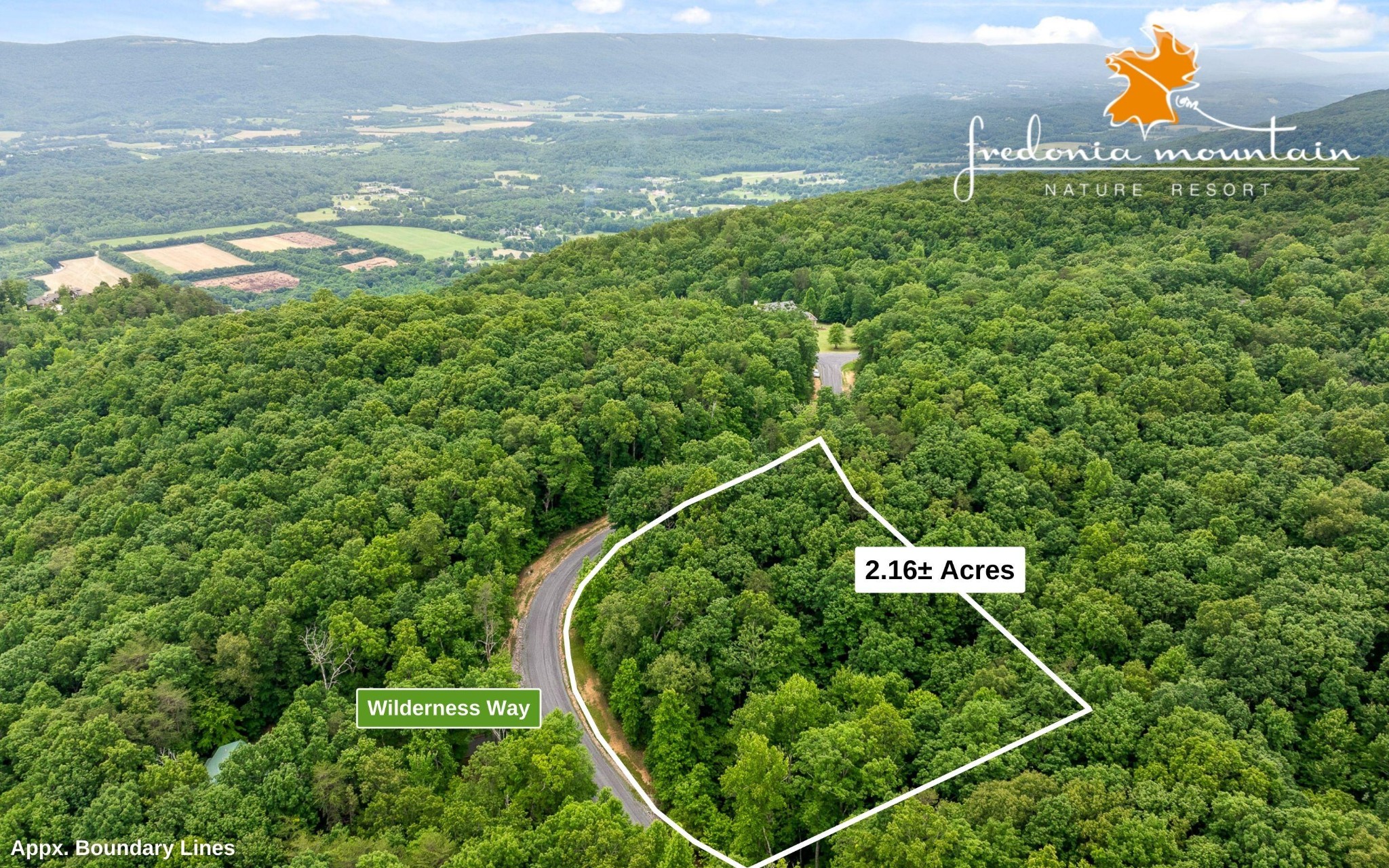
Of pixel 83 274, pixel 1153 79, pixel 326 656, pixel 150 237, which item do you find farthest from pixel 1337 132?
pixel 150 237

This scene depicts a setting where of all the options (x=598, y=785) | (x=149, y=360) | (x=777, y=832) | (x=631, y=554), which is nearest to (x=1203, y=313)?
(x=631, y=554)

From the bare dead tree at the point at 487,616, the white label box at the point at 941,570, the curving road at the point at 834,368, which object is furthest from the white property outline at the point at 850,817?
the curving road at the point at 834,368

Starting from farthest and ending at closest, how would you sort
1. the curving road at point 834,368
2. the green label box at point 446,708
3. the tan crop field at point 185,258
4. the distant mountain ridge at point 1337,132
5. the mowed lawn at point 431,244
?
the mowed lawn at point 431,244
the tan crop field at point 185,258
the distant mountain ridge at point 1337,132
the curving road at point 834,368
the green label box at point 446,708

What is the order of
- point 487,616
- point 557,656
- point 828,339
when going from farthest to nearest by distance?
1. point 828,339
2. point 557,656
3. point 487,616

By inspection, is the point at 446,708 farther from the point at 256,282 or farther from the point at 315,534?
the point at 256,282

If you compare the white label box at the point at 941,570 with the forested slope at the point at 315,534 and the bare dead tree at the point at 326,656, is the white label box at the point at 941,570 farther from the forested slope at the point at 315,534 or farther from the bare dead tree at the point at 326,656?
the bare dead tree at the point at 326,656

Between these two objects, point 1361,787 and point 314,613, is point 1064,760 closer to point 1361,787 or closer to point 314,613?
point 1361,787
